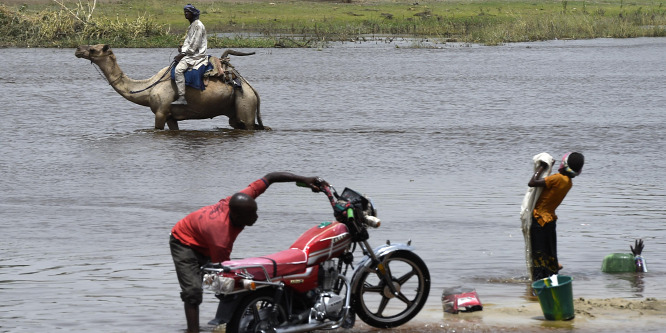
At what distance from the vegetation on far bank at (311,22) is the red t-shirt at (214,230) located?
132ft

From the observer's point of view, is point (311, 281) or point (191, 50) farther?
point (191, 50)

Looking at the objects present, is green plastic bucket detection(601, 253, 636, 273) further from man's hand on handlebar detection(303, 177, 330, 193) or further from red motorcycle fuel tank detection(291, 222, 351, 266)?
man's hand on handlebar detection(303, 177, 330, 193)

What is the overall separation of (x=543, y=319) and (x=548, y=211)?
1.16 m

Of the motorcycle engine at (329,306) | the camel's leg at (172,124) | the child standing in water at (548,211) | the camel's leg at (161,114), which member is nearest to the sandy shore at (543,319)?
the child standing in water at (548,211)

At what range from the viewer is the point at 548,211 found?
29.5 feet

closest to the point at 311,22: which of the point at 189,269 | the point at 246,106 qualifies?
the point at 246,106

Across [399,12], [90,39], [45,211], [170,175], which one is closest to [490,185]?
[170,175]

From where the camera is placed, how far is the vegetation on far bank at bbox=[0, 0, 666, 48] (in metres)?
50.4

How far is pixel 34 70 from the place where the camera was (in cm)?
3928

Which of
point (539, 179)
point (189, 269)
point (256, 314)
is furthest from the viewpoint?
point (539, 179)

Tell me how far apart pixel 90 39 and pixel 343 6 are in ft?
78.9

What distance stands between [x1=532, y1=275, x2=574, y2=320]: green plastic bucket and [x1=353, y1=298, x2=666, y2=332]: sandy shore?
57 mm

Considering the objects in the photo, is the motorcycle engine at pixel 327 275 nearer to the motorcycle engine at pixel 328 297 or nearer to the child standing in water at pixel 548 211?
the motorcycle engine at pixel 328 297

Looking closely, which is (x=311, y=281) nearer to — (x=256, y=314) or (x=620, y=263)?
(x=256, y=314)
